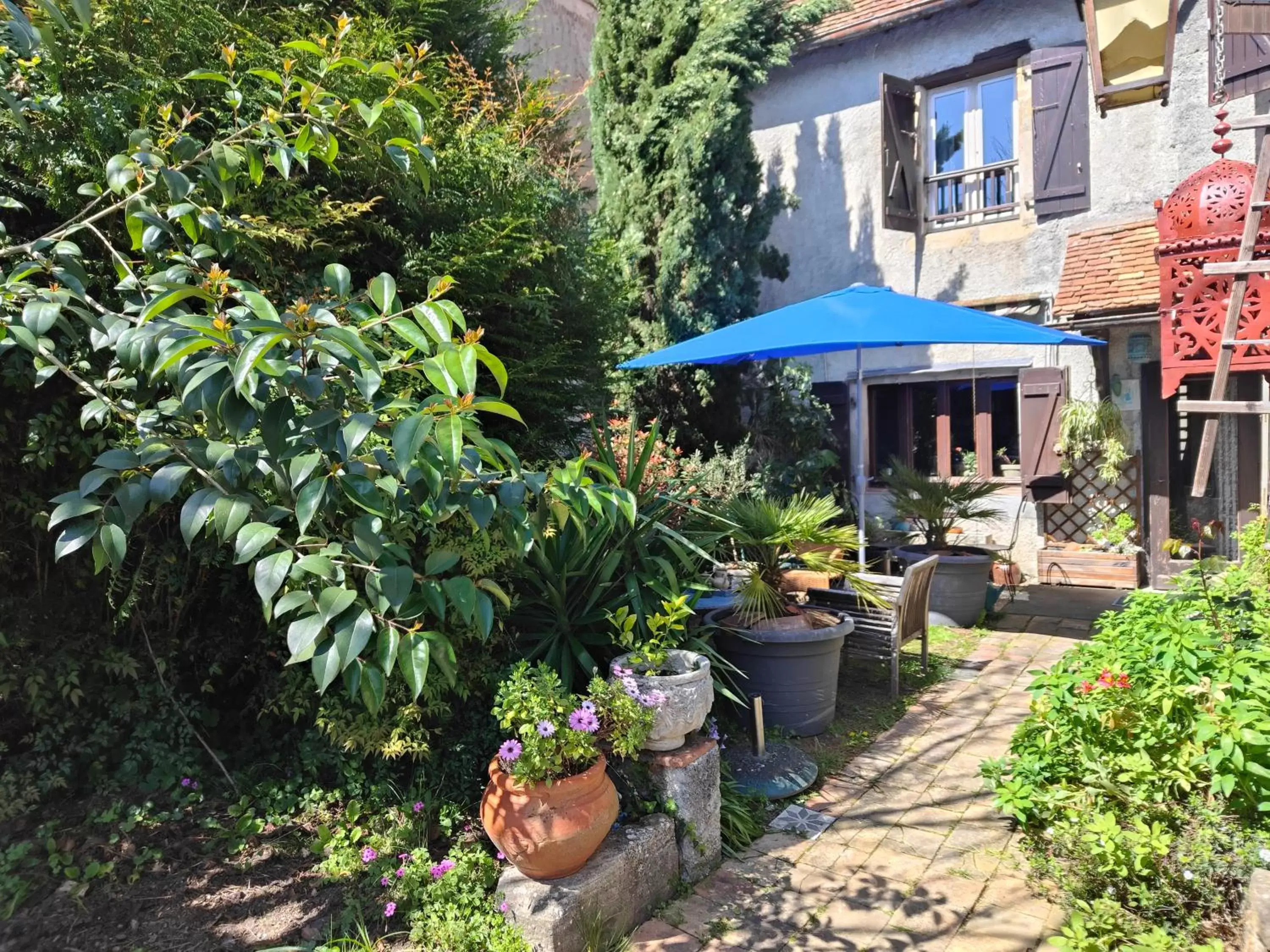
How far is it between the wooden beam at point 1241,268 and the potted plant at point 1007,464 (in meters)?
4.31

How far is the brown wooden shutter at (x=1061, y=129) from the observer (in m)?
7.66

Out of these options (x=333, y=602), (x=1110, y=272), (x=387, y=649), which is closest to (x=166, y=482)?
(x=333, y=602)

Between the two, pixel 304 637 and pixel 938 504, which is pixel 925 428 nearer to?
pixel 938 504

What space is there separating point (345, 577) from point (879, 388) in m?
8.56

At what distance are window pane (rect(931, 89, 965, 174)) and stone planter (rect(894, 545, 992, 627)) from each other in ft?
16.0

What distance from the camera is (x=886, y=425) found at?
942 cm

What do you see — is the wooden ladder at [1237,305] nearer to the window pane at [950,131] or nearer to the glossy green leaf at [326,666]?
the glossy green leaf at [326,666]

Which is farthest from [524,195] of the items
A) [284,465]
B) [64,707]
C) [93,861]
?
[93,861]

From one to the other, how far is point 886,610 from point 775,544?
3.55 ft

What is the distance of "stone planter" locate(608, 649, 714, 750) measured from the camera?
289cm

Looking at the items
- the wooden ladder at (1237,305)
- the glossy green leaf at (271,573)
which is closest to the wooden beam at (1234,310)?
the wooden ladder at (1237,305)

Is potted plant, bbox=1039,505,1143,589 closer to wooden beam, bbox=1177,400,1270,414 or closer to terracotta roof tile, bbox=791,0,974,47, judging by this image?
wooden beam, bbox=1177,400,1270,414

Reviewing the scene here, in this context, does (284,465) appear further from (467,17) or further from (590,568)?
(467,17)

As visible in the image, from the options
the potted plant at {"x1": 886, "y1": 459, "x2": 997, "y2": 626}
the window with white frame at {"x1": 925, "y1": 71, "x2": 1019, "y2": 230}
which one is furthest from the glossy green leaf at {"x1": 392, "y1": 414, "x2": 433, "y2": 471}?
the window with white frame at {"x1": 925, "y1": 71, "x2": 1019, "y2": 230}
